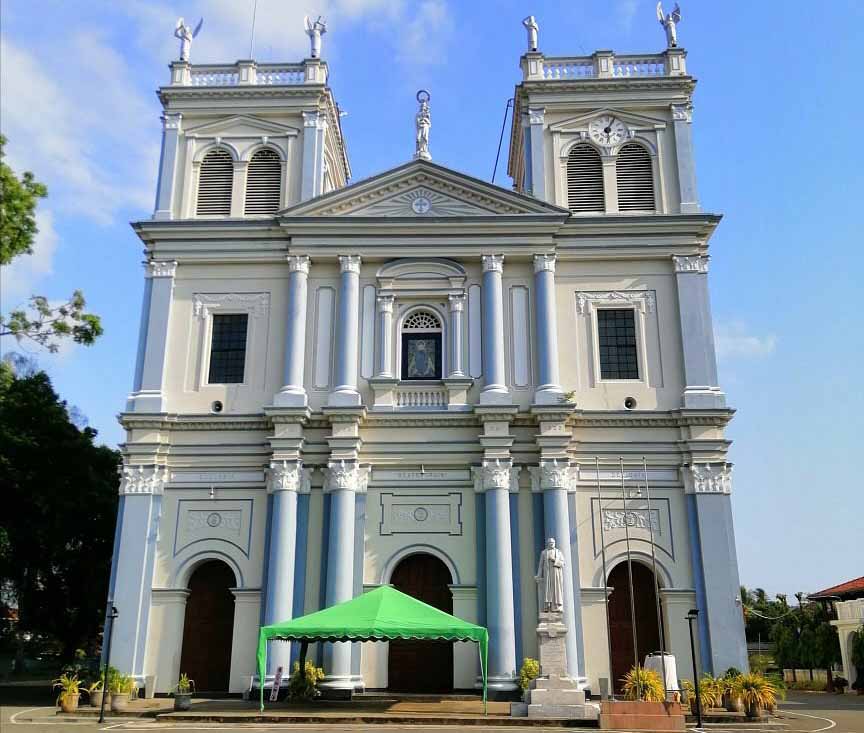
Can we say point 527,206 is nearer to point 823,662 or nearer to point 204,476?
point 204,476

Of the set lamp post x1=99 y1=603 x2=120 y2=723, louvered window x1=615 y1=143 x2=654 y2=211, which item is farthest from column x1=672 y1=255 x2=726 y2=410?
lamp post x1=99 y1=603 x2=120 y2=723

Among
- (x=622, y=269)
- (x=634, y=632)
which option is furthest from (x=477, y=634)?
(x=622, y=269)

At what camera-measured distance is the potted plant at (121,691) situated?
1917 centimetres

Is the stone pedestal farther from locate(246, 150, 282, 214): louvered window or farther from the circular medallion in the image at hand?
locate(246, 150, 282, 214): louvered window

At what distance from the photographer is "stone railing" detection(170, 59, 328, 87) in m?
26.0

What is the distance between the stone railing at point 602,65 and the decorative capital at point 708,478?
11.7m

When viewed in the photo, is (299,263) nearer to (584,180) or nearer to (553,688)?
(584,180)

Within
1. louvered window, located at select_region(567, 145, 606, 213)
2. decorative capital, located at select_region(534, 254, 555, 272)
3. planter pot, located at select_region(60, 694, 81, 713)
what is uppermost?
louvered window, located at select_region(567, 145, 606, 213)

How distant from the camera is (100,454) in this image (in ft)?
91.5

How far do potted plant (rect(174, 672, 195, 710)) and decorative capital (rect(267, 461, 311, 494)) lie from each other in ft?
15.6

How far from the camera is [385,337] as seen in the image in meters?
23.3

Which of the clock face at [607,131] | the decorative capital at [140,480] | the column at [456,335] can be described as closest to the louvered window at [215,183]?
the column at [456,335]

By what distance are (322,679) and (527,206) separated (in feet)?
43.1

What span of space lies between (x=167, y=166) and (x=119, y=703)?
14.4 m
